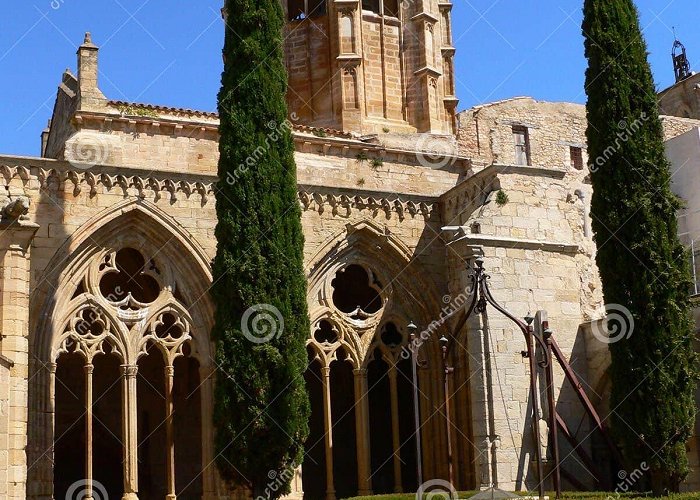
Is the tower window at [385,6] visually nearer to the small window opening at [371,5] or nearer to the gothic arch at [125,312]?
the small window opening at [371,5]

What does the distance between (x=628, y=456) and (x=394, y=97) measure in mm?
9388

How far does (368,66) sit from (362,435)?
7.73m

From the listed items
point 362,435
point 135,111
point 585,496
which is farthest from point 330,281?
point 585,496

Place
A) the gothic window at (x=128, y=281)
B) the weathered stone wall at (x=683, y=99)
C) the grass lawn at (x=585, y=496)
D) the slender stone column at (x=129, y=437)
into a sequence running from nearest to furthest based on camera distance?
the grass lawn at (x=585, y=496), the slender stone column at (x=129, y=437), the gothic window at (x=128, y=281), the weathered stone wall at (x=683, y=99)

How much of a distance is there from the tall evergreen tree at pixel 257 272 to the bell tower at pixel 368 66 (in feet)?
17.7

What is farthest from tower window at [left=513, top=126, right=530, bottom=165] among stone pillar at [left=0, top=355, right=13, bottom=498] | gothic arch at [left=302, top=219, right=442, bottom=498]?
stone pillar at [left=0, top=355, right=13, bottom=498]

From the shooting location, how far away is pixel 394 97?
21.3 m

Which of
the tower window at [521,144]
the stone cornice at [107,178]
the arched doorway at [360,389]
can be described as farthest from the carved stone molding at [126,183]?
the tower window at [521,144]

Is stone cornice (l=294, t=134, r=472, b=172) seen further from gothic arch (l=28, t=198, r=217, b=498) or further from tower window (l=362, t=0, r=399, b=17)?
gothic arch (l=28, t=198, r=217, b=498)

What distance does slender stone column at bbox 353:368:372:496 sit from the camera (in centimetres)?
1627

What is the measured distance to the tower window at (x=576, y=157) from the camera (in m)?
25.4

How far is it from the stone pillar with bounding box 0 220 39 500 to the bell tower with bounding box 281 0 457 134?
28.3 feet

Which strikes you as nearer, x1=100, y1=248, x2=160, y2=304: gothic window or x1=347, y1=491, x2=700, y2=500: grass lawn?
x1=347, y1=491, x2=700, y2=500: grass lawn

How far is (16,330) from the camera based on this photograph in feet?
41.9
